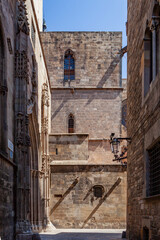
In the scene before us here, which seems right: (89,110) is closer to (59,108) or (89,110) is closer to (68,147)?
(59,108)

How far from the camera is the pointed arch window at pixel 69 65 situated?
27.7 meters

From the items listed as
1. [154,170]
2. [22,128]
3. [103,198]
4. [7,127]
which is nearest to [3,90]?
[7,127]

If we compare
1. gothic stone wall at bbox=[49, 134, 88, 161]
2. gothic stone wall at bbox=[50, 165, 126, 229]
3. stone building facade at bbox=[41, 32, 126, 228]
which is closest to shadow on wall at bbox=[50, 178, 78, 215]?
gothic stone wall at bbox=[50, 165, 126, 229]

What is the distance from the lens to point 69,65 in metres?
27.9

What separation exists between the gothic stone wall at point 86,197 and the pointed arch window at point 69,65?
8178 mm

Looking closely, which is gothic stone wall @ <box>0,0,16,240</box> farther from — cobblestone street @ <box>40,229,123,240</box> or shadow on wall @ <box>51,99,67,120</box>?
shadow on wall @ <box>51,99,67,120</box>

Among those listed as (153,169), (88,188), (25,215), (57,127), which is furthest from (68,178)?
(153,169)

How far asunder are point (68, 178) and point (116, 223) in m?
3.48

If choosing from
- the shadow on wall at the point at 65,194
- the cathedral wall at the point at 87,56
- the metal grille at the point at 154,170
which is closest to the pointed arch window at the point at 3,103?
the metal grille at the point at 154,170

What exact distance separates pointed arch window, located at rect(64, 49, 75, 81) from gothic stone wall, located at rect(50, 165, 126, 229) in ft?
26.8

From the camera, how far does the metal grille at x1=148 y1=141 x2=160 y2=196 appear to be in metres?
8.34

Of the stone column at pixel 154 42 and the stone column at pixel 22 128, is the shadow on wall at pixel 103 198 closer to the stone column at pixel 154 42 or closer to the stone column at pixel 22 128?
the stone column at pixel 22 128

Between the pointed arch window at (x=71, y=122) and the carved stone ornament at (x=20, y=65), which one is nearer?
the carved stone ornament at (x=20, y=65)

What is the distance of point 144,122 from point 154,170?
1359mm
